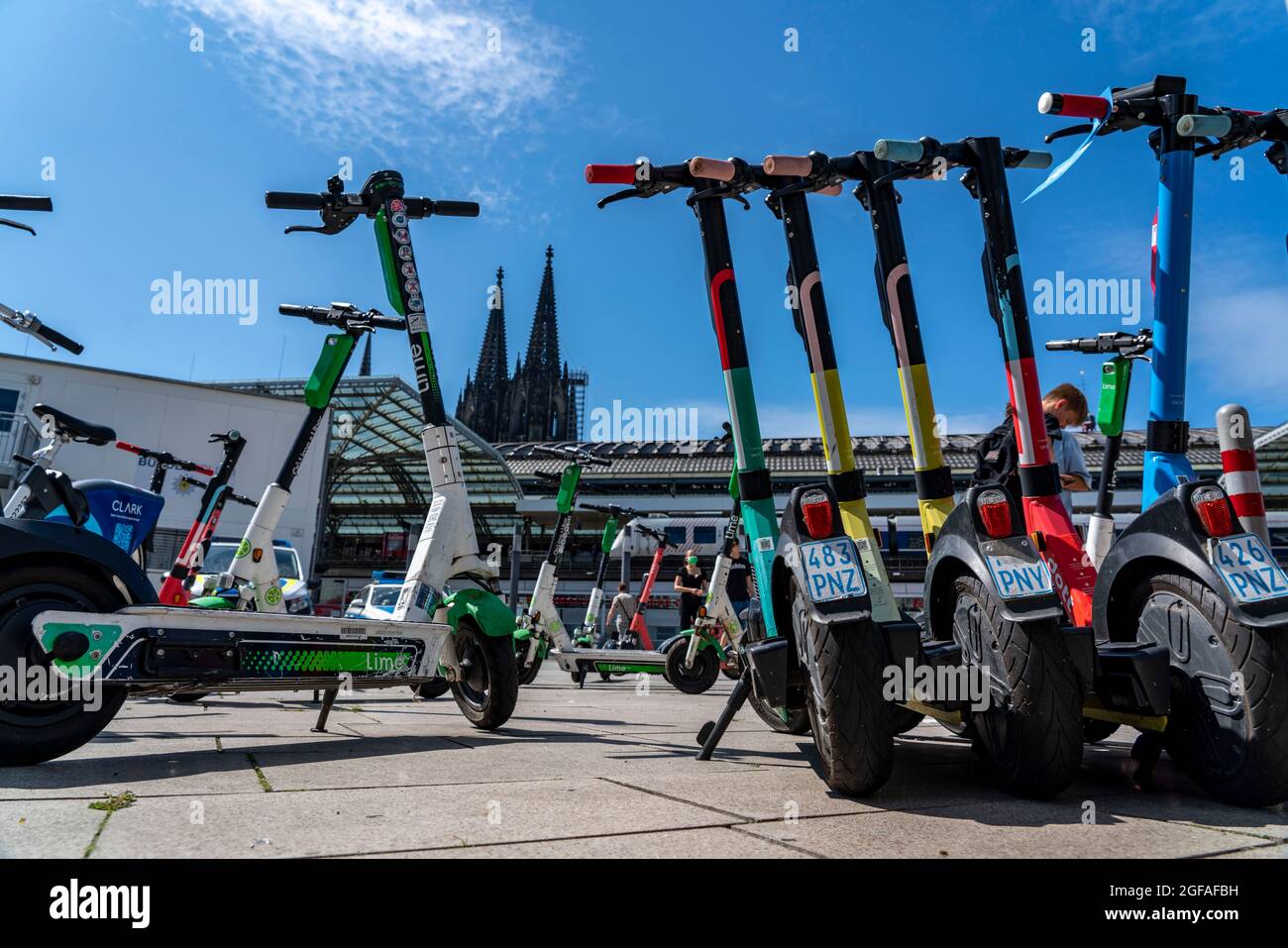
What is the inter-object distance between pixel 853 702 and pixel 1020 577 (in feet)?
2.20

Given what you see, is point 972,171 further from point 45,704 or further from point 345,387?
point 345,387

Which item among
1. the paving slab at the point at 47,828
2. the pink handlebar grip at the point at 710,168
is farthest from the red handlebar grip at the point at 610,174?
the paving slab at the point at 47,828

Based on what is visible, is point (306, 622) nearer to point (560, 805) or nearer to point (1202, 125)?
point (560, 805)

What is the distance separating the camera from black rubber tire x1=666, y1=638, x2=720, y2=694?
10008 millimetres

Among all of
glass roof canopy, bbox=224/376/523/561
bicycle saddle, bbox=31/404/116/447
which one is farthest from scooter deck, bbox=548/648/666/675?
glass roof canopy, bbox=224/376/523/561

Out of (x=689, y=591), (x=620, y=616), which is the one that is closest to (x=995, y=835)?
(x=689, y=591)

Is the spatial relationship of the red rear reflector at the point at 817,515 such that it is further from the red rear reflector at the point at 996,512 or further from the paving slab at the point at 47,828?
the paving slab at the point at 47,828

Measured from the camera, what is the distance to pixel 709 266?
3.76 m

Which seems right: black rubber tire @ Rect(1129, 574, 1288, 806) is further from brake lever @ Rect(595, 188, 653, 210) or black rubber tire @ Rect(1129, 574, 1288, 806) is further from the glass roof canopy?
the glass roof canopy

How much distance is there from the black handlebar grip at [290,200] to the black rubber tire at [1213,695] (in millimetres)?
4945

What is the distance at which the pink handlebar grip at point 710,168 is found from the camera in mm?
3613

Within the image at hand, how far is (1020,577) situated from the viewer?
2691 millimetres
